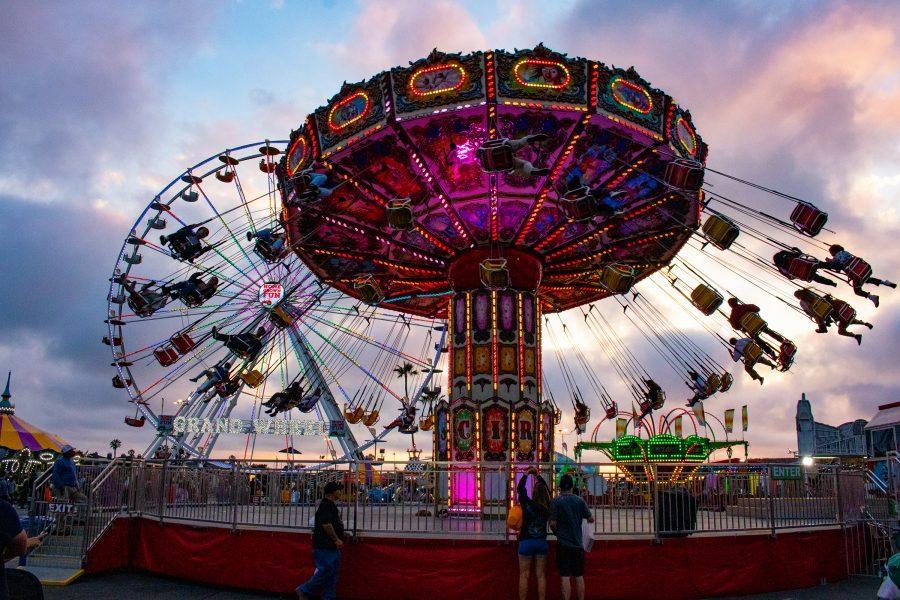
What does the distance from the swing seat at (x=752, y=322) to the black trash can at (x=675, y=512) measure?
7779 mm

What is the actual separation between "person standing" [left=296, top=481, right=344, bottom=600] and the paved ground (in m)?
1.78

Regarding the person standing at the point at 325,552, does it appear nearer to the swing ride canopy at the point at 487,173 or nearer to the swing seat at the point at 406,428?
the swing ride canopy at the point at 487,173

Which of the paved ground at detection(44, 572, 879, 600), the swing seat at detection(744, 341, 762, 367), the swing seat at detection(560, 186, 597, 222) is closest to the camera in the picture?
the paved ground at detection(44, 572, 879, 600)

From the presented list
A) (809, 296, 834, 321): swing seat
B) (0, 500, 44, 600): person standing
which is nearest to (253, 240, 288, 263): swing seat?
(809, 296, 834, 321): swing seat

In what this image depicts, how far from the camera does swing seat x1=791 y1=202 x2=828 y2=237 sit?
14750mm

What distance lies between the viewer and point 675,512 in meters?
9.96

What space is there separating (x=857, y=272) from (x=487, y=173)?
25.4 feet

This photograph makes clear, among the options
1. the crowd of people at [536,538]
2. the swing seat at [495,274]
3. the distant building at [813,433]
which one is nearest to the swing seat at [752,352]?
the swing seat at [495,274]

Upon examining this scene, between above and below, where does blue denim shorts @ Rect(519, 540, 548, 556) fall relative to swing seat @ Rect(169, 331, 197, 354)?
below

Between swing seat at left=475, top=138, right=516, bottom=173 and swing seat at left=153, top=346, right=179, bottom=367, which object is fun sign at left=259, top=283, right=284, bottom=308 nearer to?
swing seat at left=153, top=346, right=179, bottom=367

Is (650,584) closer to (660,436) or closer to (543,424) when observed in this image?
(543,424)

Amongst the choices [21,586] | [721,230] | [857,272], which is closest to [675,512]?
[721,230]

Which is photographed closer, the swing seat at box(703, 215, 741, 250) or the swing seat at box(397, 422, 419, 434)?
the swing seat at box(703, 215, 741, 250)

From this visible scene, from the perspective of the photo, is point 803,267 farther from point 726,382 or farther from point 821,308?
point 726,382
